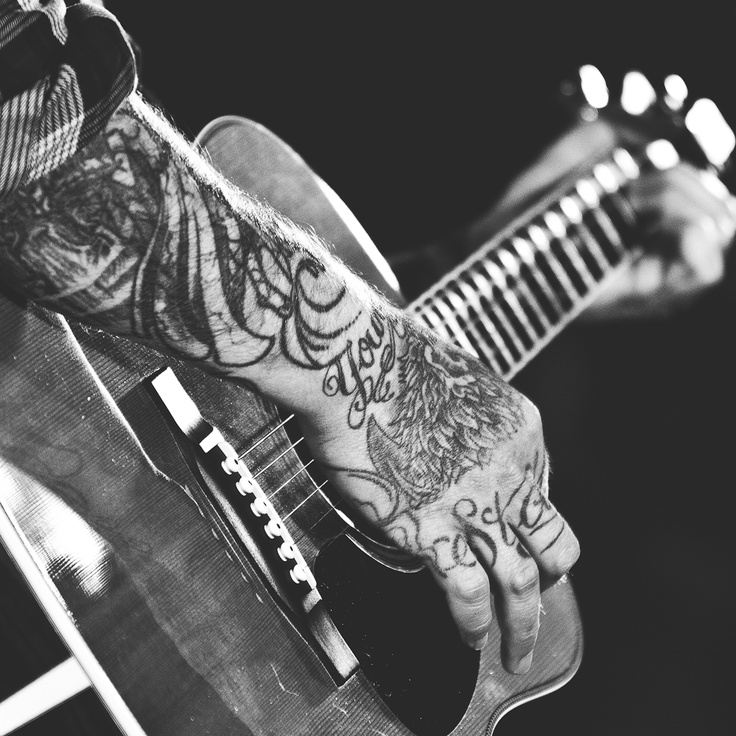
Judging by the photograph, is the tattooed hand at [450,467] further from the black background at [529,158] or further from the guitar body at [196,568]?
the black background at [529,158]

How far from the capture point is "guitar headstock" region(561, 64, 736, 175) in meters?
1.41

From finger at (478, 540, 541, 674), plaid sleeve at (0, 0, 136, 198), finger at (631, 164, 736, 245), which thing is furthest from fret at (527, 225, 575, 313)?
plaid sleeve at (0, 0, 136, 198)

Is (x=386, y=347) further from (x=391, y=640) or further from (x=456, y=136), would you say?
(x=456, y=136)

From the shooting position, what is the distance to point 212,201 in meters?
0.49

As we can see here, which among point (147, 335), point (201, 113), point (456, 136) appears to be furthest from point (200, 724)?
point (456, 136)

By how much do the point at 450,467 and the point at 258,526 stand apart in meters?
0.18

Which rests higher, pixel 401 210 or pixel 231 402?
pixel 231 402

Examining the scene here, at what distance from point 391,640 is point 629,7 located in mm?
1516

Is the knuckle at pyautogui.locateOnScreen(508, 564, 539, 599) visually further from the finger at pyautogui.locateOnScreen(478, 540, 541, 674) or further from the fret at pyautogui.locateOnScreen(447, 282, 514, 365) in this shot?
the fret at pyautogui.locateOnScreen(447, 282, 514, 365)

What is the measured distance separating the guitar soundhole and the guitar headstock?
112cm

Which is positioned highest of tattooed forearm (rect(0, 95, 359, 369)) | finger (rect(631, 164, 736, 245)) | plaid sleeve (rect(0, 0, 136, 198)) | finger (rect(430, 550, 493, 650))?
plaid sleeve (rect(0, 0, 136, 198))

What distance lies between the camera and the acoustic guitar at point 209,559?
0.54 metres

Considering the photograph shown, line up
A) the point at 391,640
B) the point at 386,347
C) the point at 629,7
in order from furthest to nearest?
1. the point at 629,7
2. the point at 391,640
3. the point at 386,347

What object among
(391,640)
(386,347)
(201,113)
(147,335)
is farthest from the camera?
(201,113)
